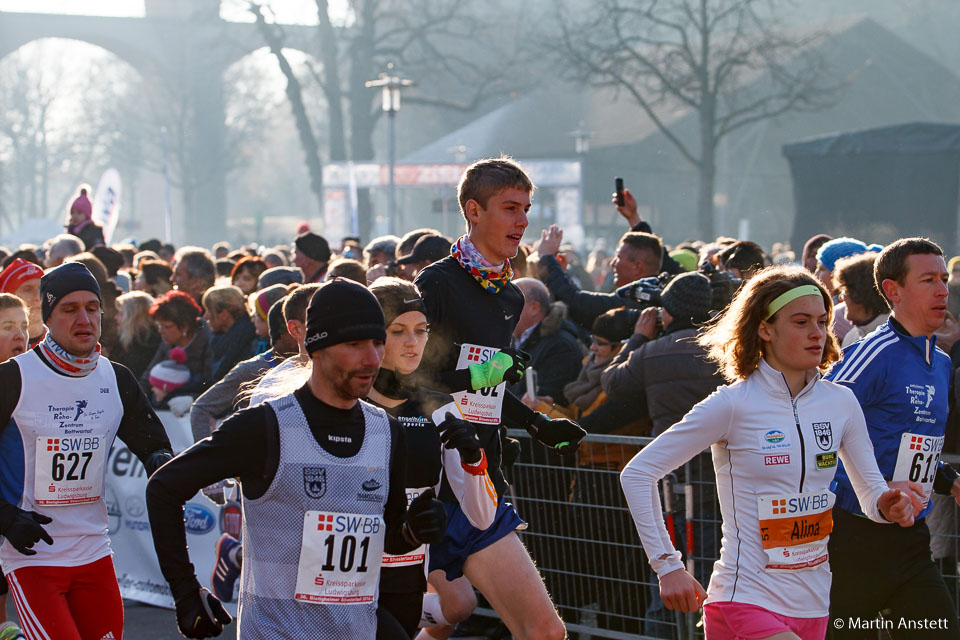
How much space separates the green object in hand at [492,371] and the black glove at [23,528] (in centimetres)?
162

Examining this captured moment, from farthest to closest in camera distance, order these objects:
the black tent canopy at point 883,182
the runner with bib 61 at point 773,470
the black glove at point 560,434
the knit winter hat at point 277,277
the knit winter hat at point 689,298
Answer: the black tent canopy at point 883,182 → the knit winter hat at point 277,277 → the knit winter hat at point 689,298 → the black glove at point 560,434 → the runner with bib 61 at point 773,470

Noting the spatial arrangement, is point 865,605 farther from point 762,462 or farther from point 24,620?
point 24,620

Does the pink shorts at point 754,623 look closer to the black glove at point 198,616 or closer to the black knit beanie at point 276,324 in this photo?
the black glove at point 198,616

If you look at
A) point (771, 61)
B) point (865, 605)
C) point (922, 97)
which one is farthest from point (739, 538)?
point (922, 97)

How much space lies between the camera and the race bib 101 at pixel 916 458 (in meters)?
4.46

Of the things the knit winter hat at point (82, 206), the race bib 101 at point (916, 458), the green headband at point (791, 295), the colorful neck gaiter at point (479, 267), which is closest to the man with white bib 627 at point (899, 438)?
the race bib 101 at point (916, 458)

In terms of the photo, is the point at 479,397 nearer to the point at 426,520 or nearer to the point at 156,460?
the point at 156,460

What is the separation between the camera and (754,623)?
3652 mm

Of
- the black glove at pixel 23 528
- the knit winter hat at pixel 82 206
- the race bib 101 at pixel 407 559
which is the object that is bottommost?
the race bib 101 at pixel 407 559

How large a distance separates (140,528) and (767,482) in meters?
5.08

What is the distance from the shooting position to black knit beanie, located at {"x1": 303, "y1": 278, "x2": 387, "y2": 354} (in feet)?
10.1

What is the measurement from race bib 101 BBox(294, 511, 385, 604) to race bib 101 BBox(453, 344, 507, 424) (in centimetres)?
130

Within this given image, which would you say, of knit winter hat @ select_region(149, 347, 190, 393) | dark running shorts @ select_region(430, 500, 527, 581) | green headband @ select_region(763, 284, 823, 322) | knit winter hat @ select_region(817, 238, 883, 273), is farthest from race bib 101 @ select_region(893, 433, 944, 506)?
knit winter hat @ select_region(149, 347, 190, 393)

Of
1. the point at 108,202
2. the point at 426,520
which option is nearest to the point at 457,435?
the point at 426,520
